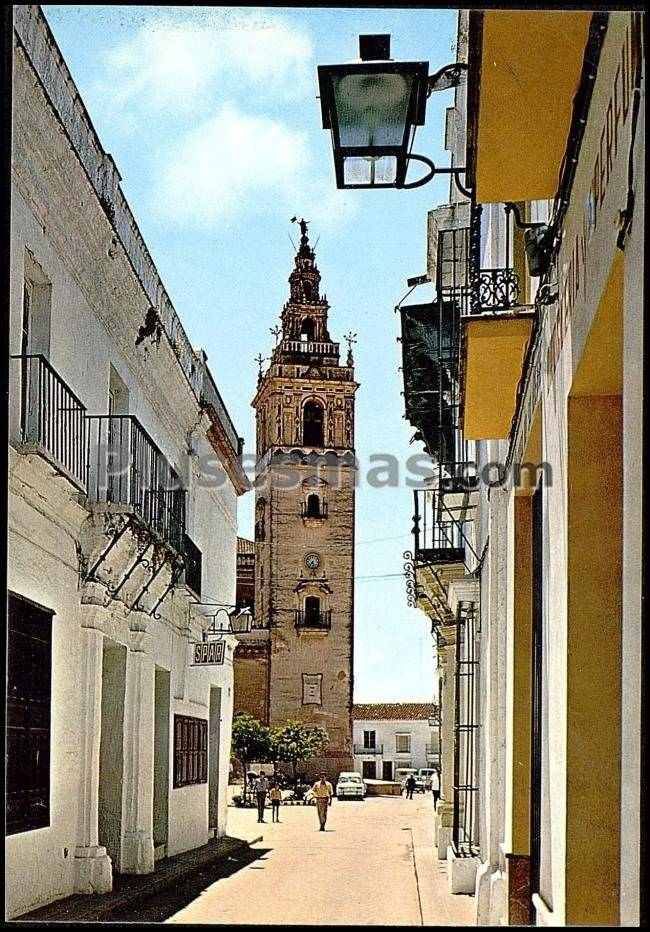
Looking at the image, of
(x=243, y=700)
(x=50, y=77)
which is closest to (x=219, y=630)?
(x=243, y=700)

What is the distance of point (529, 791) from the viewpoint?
23.2 feet

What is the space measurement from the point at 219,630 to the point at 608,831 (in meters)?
4.73

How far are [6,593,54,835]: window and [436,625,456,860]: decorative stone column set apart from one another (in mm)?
4956

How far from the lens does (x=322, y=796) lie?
26.6ft

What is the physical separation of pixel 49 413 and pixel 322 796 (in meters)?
2.59

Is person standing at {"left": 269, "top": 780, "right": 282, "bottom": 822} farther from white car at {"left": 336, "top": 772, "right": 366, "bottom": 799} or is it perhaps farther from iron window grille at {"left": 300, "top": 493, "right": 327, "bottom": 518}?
iron window grille at {"left": 300, "top": 493, "right": 327, "bottom": 518}

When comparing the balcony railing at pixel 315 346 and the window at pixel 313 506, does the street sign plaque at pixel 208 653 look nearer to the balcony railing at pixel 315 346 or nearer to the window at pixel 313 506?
the window at pixel 313 506

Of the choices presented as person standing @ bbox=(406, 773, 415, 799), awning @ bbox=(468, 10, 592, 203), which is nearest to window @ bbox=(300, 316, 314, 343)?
awning @ bbox=(468, 10, 592, 203)

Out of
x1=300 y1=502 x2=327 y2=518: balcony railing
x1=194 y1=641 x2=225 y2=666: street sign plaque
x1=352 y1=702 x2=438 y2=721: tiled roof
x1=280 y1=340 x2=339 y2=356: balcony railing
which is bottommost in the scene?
x1=352 y1=702 x2=438 y2=721: tiled roof

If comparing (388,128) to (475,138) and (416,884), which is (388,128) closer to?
(475,138)

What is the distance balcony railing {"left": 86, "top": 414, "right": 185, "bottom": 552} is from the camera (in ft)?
24.4

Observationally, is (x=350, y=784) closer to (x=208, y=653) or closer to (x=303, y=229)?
(x=208, y=653)

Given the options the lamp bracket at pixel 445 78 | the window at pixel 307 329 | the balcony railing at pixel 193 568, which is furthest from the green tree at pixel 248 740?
the lamp bracket at pixel 445 78

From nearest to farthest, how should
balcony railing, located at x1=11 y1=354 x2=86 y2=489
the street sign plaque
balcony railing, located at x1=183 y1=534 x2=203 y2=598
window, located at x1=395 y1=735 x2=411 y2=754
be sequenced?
balcony railing, located at x1=11 y1=354 x2=86 y2=489
balcony railing, located at x1=183 y1=534 x2=203 y2=598
the street sign plaque
window, located at x1=395 y1=735 x2=411 y2=754
